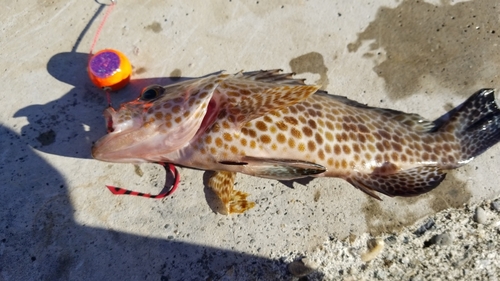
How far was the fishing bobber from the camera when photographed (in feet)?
15.4

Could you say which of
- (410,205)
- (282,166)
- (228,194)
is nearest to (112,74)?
(228,194)

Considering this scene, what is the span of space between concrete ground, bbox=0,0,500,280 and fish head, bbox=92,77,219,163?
86 cm

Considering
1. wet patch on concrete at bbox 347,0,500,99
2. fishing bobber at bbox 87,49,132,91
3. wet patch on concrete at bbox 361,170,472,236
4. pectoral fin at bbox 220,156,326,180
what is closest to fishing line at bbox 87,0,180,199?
fishing bobber at bbox 87,49,132,91

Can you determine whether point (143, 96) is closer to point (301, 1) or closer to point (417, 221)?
point (301, 1)

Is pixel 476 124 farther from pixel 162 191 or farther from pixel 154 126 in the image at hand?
pixel 162 191

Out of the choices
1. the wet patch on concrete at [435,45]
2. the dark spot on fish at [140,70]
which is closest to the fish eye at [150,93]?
the dark spot on fish at [140,70]

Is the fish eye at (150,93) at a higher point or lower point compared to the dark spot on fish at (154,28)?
lower

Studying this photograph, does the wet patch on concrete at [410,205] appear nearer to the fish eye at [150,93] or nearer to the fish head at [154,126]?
the fish head at [154,126]

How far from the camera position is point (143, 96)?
170 inches

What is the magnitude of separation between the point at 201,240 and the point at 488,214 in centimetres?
359

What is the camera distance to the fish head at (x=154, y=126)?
12.9ft

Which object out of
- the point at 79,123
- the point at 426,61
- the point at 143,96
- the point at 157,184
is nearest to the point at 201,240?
the point at 157,184

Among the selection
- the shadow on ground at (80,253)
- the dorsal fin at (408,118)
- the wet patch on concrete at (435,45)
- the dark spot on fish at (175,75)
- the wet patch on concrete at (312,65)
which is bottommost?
the shadow on ground at (80,253)

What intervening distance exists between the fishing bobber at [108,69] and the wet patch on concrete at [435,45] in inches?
125
